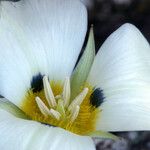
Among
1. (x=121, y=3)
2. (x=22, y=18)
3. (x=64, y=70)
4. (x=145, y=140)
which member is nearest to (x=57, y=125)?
(x=64, y=70)

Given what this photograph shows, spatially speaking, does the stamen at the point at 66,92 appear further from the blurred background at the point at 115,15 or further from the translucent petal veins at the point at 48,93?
the blurred background at the point at 115,15

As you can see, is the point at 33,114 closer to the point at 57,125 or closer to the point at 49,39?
the point at 57,125

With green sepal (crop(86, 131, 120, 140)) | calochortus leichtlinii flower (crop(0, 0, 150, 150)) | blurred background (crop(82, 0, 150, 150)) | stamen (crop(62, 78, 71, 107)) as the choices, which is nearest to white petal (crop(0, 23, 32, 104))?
calochortus leichtlinii flower (crop(0, 0, 150, 150))

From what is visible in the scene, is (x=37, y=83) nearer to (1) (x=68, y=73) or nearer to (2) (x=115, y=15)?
(1) (x=68, y=73)

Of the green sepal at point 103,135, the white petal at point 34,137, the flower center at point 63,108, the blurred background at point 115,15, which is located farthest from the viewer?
the blurred background at point 115,15

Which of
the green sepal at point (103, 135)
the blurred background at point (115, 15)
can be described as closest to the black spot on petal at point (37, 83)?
the green sepal at point (103, 135)
